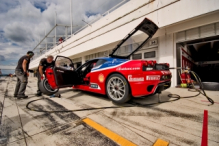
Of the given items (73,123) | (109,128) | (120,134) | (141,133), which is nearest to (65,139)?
(73,123)

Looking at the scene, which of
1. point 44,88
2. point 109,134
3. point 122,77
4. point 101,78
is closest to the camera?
point 109,134

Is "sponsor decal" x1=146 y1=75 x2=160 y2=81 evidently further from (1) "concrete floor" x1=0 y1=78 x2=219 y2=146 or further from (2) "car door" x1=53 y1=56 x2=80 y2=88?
(2) "car door" x1=53 y1=56 x2=80 y2=88

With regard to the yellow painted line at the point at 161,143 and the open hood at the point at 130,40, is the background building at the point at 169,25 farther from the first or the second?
the yellow painted line at the point at 161,143

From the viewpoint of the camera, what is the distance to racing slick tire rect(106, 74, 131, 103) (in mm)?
2547

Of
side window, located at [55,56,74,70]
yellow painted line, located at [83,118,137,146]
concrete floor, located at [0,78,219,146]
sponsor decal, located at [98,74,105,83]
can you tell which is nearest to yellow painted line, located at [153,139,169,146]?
concrete floor, located at [0,78,219,146]

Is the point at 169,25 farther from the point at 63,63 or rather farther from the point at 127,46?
the point at 63,63

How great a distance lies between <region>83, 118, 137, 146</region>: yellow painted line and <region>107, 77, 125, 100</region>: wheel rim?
98cm

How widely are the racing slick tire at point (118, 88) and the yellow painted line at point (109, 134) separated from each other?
3.13 feet

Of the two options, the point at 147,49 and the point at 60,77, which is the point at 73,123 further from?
the point at 147,49

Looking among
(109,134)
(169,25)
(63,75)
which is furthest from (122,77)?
(169,25)

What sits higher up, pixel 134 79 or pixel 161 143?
pixel 134 79

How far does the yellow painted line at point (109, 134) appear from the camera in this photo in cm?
137

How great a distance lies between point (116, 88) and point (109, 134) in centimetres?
131

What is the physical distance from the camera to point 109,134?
1550 millimetres
